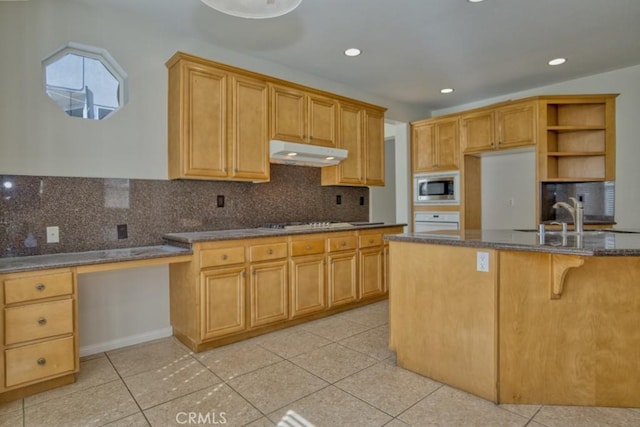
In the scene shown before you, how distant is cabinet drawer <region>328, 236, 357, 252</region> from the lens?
3.67m

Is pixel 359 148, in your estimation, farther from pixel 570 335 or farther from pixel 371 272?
pixel 570 335

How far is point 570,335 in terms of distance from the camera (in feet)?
6.72

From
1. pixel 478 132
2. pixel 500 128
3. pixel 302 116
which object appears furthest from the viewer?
pixel 478 132

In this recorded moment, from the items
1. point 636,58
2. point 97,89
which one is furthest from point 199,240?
point 636,58

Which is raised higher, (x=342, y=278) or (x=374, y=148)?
(x=374, y=148)

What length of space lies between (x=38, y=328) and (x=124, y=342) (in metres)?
0.85

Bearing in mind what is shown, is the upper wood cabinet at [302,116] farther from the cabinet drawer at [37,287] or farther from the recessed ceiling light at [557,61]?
the recessed ceiling light at [557,61]

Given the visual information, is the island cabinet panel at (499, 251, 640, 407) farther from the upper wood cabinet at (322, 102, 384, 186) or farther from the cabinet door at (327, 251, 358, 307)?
the upper wood cabinet at (322, 102, 384, 186)

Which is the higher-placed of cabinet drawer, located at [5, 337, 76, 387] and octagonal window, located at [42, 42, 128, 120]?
octagonal window, located at [42, 42, 128, 120]

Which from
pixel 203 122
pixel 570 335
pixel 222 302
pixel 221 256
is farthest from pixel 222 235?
pixel 570 335

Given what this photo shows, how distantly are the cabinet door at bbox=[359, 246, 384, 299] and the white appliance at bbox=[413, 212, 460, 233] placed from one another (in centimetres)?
104

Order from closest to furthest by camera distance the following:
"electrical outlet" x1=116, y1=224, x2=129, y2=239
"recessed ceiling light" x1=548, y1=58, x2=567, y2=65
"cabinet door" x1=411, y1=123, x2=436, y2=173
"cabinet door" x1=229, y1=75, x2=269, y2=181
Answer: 1. "electrical outlet" x1=116, y1=224, x2=129, y2=239
2. "cabinet door" x1=229, y1=75, x2=269, y2=181
3. "recessed ceiling light" x1=548, y1=58, x2=567, y2=65
4. "cabinet door" x1=411, y1=123, x2=436, y2=173

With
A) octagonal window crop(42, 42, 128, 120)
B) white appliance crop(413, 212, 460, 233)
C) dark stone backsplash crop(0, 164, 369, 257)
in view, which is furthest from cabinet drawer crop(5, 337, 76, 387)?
white appliance crop(413, 212, 460, 233)

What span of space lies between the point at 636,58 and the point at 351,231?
349 cm
